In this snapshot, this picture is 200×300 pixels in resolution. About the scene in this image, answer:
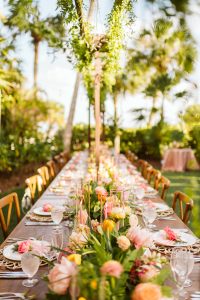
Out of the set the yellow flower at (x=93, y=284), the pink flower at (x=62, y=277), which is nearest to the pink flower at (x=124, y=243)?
the pink flower at (x=62, y=277)

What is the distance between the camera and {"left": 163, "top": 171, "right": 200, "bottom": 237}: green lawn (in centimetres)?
67

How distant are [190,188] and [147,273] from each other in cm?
57

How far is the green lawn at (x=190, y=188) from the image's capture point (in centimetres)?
67

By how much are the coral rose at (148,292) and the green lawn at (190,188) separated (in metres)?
0.21

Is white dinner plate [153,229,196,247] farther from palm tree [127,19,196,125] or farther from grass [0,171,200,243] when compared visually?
palm tree [127,19,196,125]

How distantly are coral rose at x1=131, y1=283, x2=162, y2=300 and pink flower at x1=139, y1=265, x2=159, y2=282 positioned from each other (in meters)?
0.12

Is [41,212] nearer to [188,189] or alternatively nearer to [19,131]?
[188,189]

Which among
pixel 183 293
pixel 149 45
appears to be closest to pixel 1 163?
pixel 183 293

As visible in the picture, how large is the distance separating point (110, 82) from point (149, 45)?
1130 cm

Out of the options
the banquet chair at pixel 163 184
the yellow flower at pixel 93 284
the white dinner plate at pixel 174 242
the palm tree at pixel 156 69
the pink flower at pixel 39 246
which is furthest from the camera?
the palm tree at pixel 156 69

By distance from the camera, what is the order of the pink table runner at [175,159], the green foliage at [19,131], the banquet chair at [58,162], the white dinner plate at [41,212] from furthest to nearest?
1. the pink table runner at [175,159]
2. the green foliage at [19,131]
3. the banquet chair at [58,162]
4. the white dinner plate at [41,212]

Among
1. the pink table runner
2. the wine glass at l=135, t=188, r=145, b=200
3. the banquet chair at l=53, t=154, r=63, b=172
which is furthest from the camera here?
the pink table runner

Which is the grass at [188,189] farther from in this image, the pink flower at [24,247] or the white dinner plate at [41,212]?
the white dinner plate at [41,212]

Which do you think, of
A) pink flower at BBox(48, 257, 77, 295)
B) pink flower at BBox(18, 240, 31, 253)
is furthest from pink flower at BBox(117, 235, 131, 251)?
pink flower at BBox(18, 240, 31, 253)
